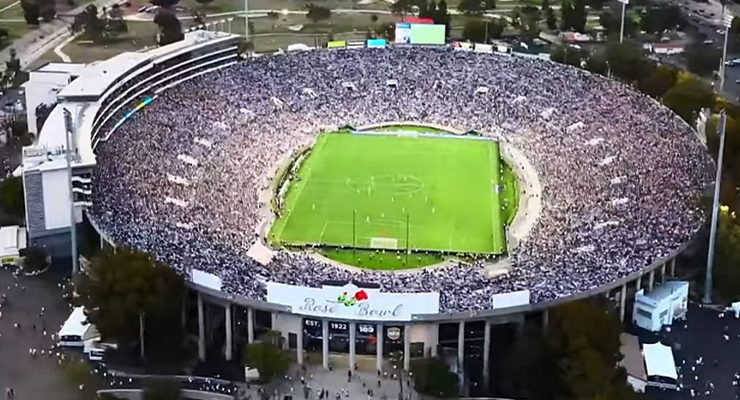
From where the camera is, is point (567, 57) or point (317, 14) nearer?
point (567, 57)

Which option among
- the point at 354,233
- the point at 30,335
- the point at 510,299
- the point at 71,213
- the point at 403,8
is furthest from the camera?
the point at 403,8

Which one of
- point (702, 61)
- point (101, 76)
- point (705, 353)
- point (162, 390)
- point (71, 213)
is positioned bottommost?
point (705, 353)

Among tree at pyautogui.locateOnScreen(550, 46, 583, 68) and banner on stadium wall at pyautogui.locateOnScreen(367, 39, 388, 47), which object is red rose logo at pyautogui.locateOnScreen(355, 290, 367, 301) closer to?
banner on stadium wall at pyautogui.locateOnScreen(367, 39, 388, 47)

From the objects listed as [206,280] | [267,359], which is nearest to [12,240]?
[206,280]

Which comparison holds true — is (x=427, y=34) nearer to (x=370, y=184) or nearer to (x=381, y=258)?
(x=370, y=184)

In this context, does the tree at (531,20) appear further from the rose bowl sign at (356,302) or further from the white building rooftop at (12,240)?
the rose bowl sign at (356,302)

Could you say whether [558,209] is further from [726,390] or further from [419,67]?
[419,67]
